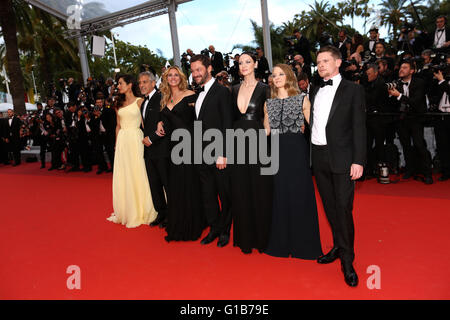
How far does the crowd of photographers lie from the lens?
538 cm

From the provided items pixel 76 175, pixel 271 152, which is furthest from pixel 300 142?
pixel 76 175

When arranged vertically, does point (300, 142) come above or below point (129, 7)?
below

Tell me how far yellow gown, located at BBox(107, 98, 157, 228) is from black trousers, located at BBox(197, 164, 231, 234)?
1109mm

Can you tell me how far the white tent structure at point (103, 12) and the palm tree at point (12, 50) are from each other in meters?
1.45

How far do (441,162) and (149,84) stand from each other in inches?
180

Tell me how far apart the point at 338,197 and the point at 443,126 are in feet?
12.5

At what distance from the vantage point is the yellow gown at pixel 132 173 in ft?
14.6

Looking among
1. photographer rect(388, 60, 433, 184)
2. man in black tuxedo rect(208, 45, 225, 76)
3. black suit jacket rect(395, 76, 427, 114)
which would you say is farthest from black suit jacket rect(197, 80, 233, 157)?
man in black tuxedo rect(208, 45, 225, 76)

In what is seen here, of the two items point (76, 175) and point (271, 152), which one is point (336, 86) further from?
point (76, 175)

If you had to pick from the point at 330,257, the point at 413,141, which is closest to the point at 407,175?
the point at 413,141

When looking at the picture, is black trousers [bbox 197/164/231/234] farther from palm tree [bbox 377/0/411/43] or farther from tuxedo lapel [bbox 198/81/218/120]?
palm tree [bbox 377/0/411/43]

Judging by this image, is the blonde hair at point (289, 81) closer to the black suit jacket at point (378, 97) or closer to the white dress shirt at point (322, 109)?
the white dress shirt at point (322, 109)

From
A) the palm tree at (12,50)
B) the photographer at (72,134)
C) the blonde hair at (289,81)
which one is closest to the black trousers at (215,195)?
the blonde hair at (289,81)

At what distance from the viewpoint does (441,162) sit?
5.41 meters
